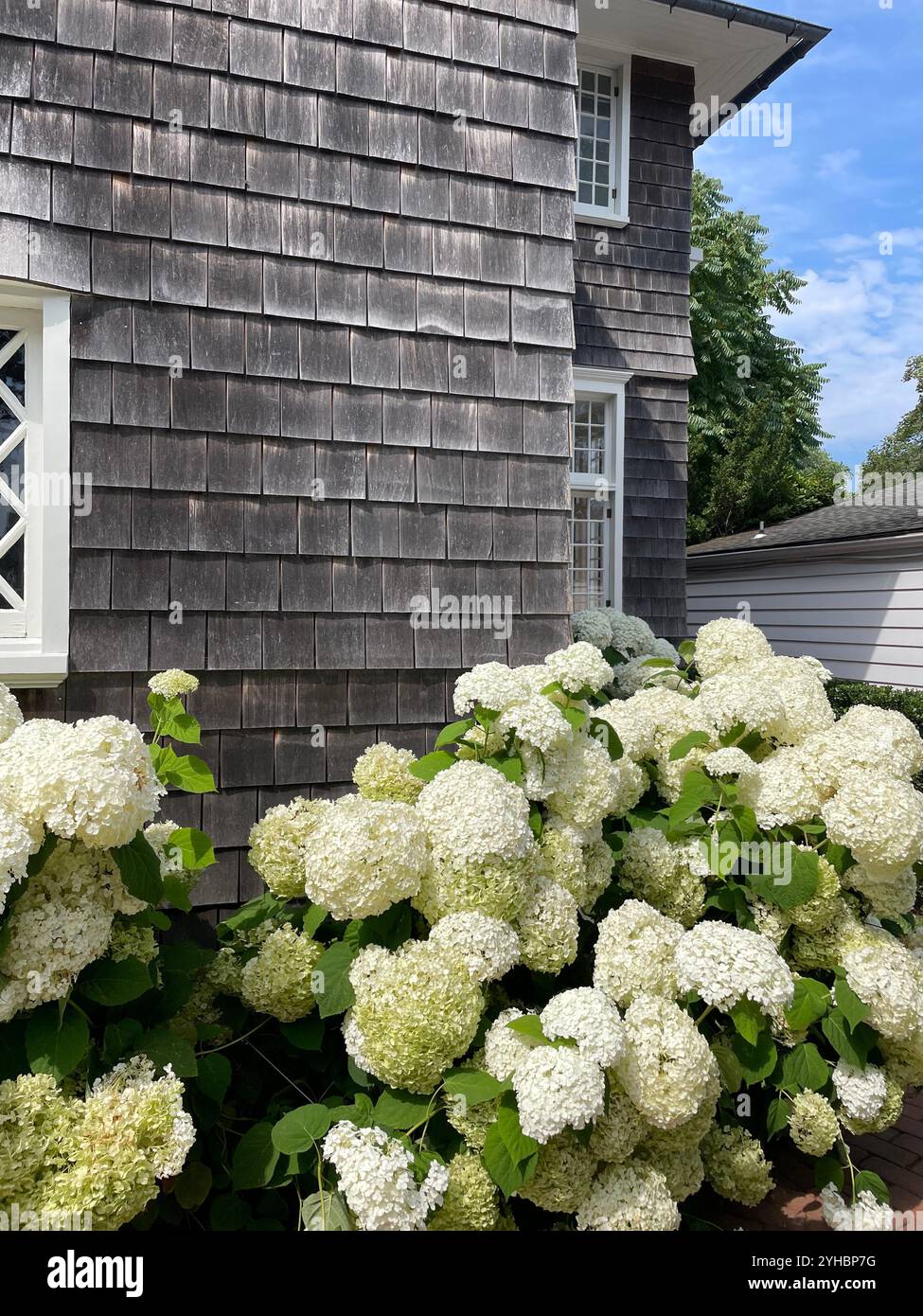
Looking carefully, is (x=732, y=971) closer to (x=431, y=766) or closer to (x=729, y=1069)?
(x=729, y=1069)

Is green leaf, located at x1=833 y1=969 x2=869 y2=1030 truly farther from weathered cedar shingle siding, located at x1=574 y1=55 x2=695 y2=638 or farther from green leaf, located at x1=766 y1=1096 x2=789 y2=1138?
weathered cedar shingle siding, located at x1=574 y1=55 x2=695 y2=638

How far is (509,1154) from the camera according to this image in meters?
1.76

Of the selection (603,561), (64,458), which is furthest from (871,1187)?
(603,561)

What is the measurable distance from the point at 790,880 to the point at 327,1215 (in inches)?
57.5

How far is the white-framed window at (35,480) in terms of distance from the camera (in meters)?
2.90

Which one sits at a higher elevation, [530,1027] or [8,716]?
[8,716]

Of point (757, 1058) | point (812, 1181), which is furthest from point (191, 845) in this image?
point (812, 1181)

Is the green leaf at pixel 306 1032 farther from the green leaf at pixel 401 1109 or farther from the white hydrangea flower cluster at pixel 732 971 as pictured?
the white hydrangea flower cluster at pixel 732 971

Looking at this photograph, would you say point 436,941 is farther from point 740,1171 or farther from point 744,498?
point 744,498

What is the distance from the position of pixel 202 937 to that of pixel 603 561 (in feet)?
15.5

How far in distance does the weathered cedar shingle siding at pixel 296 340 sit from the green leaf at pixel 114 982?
4.51ft

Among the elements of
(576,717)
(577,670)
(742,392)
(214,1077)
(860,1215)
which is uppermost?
(742,392)

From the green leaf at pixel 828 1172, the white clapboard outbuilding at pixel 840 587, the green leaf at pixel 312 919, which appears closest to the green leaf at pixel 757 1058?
the green leaf at pixel 828 1172

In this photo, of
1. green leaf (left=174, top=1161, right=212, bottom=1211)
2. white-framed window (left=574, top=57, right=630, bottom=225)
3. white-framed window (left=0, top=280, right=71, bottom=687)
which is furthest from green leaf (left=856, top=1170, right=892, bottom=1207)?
white-framed window (left=574, top=57, right=630, bottom=225)
